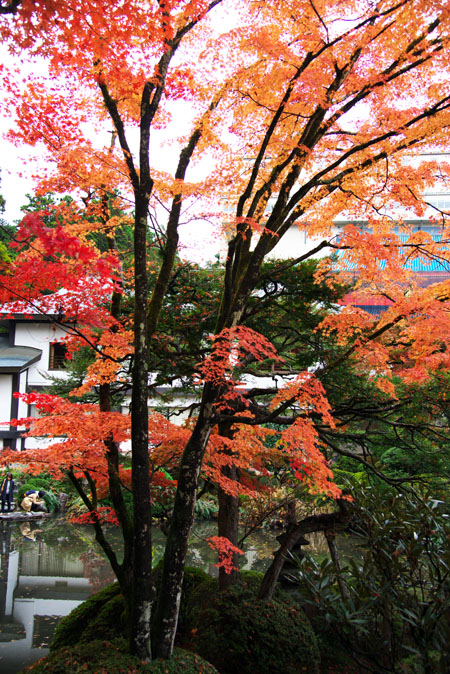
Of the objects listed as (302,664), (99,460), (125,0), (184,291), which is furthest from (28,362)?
(125,0)

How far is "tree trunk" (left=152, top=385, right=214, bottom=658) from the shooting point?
14.9 ft

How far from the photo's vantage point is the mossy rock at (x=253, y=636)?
5.42 metres

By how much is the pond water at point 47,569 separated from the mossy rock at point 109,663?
6.59 feet

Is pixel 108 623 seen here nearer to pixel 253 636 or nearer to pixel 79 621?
pixel 79 621

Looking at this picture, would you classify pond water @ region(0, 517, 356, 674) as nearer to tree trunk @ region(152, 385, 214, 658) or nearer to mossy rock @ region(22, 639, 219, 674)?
mossy rock @ region(22, 639, 219, 674)

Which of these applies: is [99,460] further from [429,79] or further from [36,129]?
[429,79]

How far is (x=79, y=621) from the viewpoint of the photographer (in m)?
6.23

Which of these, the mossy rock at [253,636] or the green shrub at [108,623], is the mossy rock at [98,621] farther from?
the mossy rock at [253,636]

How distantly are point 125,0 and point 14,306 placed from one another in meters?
2.98

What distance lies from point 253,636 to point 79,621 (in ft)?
7.42

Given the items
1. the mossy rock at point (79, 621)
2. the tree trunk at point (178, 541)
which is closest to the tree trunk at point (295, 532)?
the tree trunk at point (178, 541)

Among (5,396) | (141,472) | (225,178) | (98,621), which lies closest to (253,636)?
(98,621)

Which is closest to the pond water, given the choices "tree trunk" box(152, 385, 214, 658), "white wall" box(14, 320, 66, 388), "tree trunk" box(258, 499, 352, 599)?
"tree trunk" box(258, 499, 352, 599)

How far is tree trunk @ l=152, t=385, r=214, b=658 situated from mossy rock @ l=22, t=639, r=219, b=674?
0.18 meters
